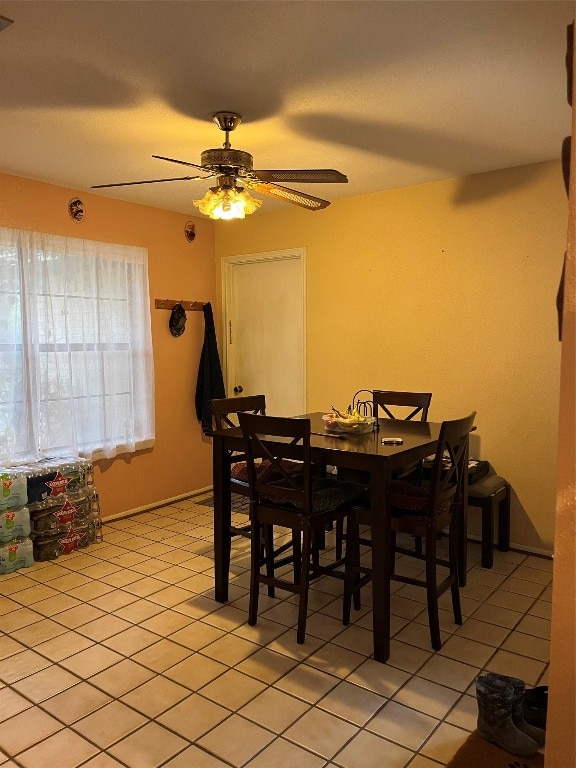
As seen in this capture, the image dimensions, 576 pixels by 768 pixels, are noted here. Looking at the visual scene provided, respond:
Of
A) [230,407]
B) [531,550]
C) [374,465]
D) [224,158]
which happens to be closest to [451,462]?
[374,465]

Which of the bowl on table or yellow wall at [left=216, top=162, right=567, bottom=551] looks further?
yellow wall at [left=216, top=162, right=567, bottom=551]

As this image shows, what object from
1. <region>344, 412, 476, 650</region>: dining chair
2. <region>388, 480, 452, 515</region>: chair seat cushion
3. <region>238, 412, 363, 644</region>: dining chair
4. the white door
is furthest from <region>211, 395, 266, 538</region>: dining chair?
the white door

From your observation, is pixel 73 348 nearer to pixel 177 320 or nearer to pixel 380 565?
pixel 177 320

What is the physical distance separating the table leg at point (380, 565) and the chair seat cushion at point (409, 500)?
233 millimetres

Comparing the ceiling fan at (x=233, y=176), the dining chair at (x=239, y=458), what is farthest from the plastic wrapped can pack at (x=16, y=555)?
the ceiling fan at (x=233, y=176)

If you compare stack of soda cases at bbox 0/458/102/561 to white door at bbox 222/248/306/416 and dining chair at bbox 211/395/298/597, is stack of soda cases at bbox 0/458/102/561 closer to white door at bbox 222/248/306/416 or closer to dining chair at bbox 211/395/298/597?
dining chair at bbox 211/395/298/597

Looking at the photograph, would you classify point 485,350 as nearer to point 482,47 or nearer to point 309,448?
point 309,448

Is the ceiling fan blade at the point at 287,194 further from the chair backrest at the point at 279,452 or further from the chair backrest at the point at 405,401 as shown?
the chair backrest at the point at 405,401

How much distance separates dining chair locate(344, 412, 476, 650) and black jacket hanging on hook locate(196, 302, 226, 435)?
8.32ft

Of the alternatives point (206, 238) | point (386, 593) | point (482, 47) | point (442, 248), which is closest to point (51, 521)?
point (386, 593)

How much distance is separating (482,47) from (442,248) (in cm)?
198

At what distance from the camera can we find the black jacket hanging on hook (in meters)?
5.13

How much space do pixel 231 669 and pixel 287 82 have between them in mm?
2439

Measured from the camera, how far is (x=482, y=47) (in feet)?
6.99
